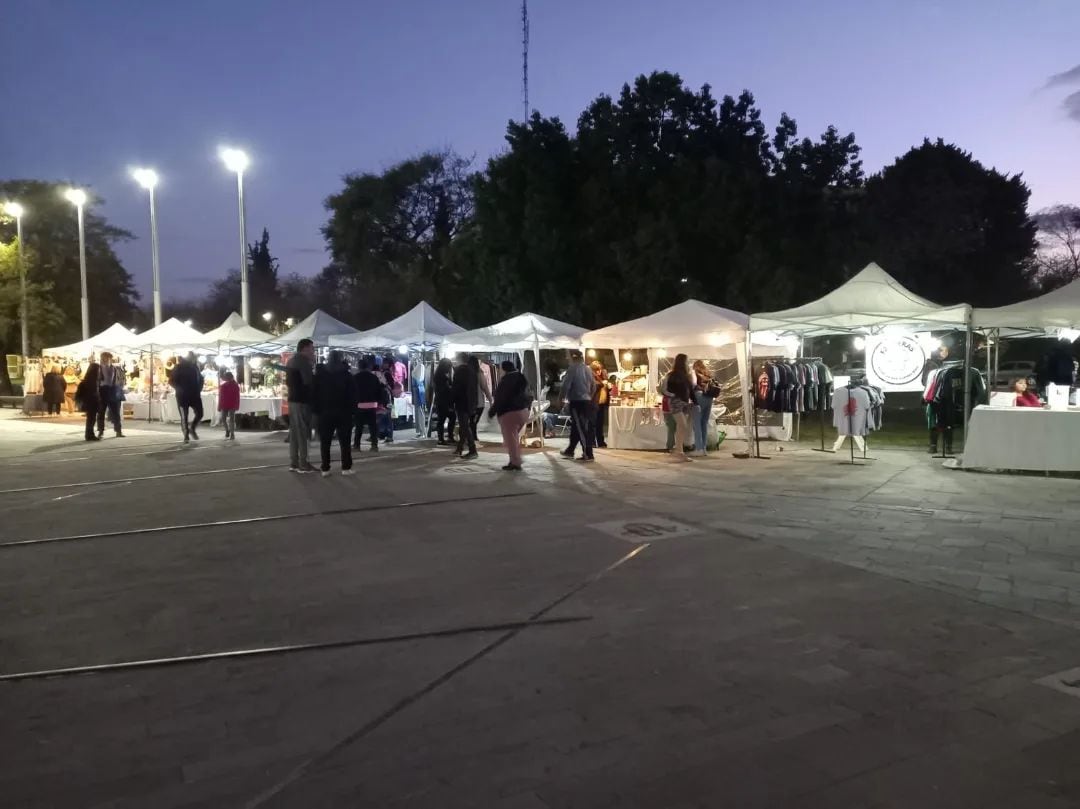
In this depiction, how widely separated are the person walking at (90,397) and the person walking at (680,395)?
462 inches

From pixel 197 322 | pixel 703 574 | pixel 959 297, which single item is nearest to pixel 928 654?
pixel 703 574

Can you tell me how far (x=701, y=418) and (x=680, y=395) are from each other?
1.09m

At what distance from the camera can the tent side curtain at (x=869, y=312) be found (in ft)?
39.6

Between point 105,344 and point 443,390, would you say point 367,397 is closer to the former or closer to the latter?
point 443,390

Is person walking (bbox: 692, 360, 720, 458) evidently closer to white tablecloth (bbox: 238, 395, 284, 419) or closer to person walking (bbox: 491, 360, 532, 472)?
person walking (bbox: 491, 360, 532, 472)

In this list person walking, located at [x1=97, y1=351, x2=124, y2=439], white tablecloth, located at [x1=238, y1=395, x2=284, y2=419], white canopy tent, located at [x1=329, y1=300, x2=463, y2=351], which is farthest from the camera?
white tablecloth, located at [x1=238, y1=395, x2=284, y2=419]

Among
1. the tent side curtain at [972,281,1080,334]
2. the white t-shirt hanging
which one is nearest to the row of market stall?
the tent side curtain at [972,281,1080,334]

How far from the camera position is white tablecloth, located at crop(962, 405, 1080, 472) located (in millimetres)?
10555

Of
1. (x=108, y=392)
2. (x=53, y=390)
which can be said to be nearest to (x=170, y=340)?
(x=108, y=392)

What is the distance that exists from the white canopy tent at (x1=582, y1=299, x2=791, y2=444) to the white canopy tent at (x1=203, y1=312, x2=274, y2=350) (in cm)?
971

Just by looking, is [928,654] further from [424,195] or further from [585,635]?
[424,195]

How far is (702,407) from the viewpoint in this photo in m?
13.5

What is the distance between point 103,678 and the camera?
4.14 m

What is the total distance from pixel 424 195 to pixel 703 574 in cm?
4120
